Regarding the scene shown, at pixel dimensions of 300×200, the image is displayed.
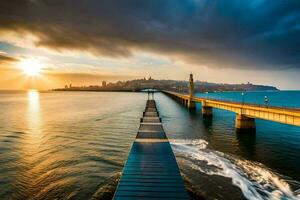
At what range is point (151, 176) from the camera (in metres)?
15.5

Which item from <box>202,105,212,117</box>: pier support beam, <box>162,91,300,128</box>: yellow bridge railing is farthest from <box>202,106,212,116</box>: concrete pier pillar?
<box>162,91,300,128</box>: yellow bridge railing

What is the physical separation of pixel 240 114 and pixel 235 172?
982 inches

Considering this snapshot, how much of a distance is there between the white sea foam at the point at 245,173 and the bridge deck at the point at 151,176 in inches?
269

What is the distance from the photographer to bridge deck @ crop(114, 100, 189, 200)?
12874mm

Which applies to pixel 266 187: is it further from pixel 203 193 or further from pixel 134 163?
pixel 134 163

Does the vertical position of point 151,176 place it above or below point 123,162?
above

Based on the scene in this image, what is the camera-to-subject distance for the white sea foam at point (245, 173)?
64.1ft

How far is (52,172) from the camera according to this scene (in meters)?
23.9

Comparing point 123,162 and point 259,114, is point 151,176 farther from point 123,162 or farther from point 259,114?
point 259,114

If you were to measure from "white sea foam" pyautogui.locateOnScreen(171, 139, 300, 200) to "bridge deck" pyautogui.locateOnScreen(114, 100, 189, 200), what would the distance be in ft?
22.4

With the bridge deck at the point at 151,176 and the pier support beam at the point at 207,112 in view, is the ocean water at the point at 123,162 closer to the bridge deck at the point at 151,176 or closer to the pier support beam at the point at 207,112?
the bridge deck at the point at 151,176

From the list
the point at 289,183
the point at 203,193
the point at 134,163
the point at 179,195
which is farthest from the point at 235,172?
the point at 179,195

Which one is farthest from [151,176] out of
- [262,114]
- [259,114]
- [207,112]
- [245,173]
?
[207,112]

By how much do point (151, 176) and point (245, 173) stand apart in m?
13.5
